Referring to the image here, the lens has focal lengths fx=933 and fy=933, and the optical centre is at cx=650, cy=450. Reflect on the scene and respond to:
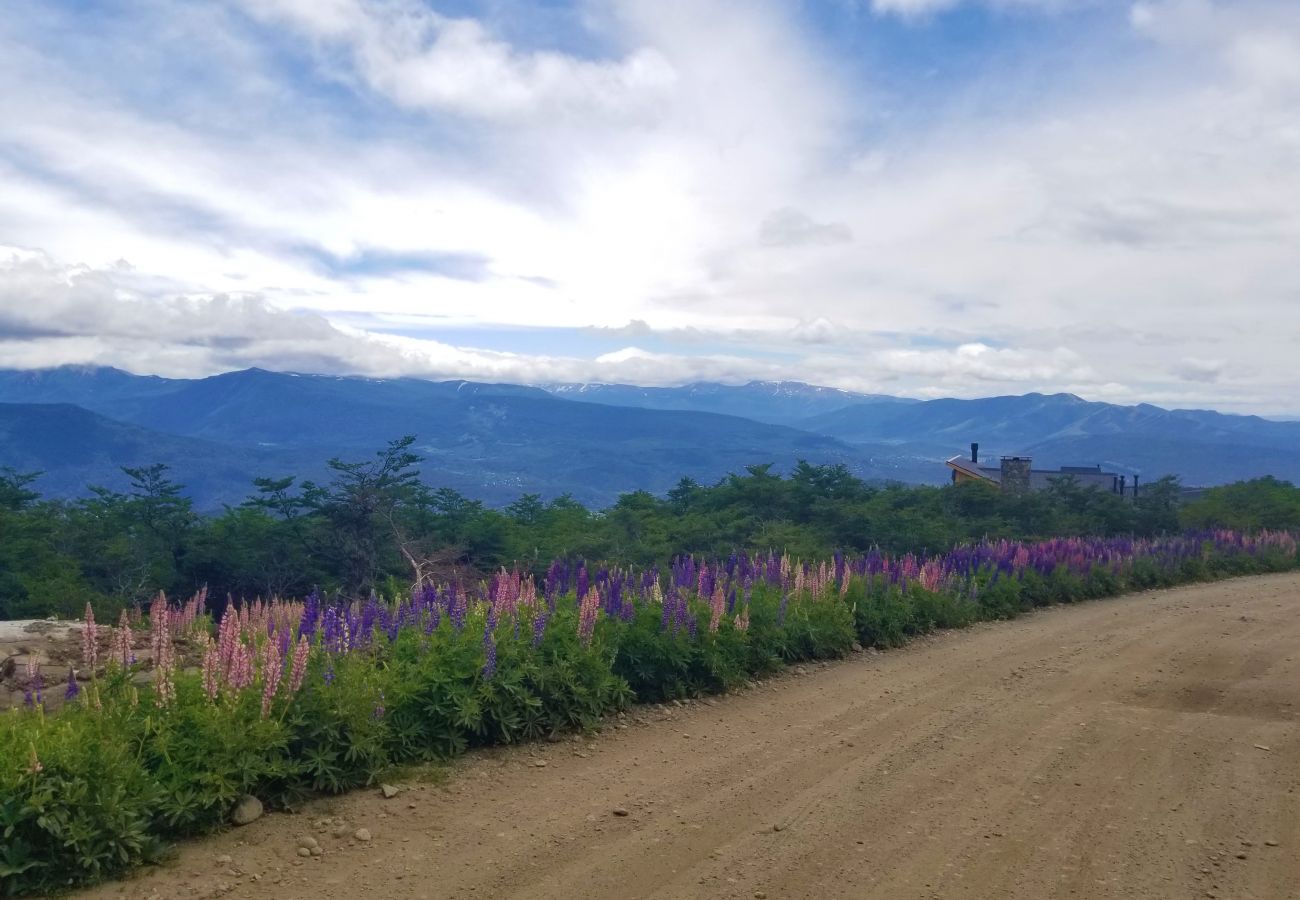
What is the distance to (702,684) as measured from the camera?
841 centimetres

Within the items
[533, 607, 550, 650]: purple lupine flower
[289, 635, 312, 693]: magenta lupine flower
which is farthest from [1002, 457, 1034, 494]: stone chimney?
[289, 635, 312, 693]: magenta lupine flower

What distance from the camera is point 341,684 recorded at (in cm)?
576

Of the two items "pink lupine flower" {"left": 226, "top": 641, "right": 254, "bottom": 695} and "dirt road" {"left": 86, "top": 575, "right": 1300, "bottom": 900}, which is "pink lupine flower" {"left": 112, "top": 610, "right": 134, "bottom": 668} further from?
"dirt road" {"left": 86, "top": 575, "right": 1300, "bottom": 900}

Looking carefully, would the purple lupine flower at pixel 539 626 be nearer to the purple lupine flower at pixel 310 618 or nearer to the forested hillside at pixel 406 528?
the purple lupine flower at pixel 310 618

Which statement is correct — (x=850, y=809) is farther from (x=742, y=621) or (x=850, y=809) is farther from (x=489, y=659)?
(x=742, y=621)

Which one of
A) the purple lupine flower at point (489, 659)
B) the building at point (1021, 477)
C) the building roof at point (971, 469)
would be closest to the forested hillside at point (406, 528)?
the building at point (1021, 477)

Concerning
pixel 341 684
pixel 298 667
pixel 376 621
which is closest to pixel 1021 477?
pixel 376 621

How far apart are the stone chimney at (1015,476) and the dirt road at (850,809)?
21.0 metres

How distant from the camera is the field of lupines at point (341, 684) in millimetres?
4434

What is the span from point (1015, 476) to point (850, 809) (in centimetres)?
3014

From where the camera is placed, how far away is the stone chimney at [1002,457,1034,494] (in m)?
29.1

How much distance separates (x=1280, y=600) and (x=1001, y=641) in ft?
24.2

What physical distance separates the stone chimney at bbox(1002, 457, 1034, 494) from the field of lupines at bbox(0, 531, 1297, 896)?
1927 cm

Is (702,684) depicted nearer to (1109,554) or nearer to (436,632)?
(436,632)
